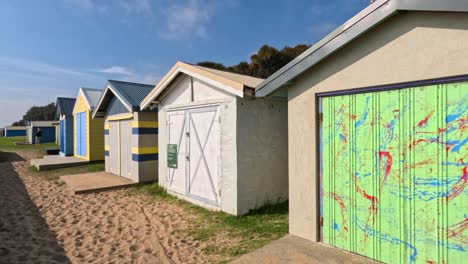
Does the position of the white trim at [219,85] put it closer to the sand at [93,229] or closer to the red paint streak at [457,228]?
the sand at [93,229]

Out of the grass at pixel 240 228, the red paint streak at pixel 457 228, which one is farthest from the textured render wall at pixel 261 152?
the red paint streak at pixel 457 228

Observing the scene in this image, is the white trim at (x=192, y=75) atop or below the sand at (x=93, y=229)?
atop

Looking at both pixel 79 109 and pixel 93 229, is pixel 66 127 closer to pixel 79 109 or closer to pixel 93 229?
pixel 79 109

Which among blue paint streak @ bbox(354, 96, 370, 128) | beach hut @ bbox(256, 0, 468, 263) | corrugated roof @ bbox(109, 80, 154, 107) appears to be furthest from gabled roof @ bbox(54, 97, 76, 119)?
blue paint streak @ bbox(354, 96, 370, 128)

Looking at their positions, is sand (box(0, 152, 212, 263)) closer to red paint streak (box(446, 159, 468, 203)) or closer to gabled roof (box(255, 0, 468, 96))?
gabled roof (box(255, 0, 468, 96))

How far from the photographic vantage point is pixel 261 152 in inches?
241

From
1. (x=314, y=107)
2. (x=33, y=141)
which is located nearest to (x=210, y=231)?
(x=314, y=107)

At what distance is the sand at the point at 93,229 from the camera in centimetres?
427

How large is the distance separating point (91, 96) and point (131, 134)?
25.0 feet

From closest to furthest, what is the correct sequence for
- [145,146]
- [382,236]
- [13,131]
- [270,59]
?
[382,236], [145,146], [270,59], [13,131]

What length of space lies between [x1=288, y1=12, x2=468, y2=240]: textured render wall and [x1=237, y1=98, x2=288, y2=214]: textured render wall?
156cm

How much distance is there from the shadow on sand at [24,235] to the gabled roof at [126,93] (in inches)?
160

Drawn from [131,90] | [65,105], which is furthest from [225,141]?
[65,105]

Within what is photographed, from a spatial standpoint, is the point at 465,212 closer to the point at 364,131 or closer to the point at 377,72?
the point at 364,131
